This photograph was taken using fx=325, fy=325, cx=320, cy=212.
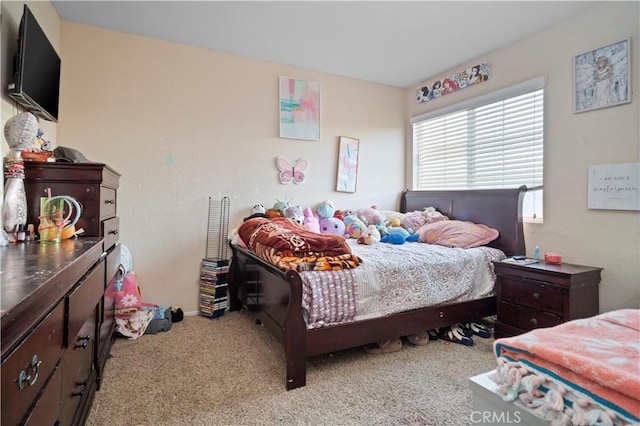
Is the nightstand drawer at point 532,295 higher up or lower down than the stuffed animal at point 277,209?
lower down

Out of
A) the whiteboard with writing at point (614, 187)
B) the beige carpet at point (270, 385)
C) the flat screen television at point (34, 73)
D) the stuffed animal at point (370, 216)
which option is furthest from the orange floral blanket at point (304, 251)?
the whiteboard with writing at point (614, 187)

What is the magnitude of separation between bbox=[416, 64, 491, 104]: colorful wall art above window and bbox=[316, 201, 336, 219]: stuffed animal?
172 cm

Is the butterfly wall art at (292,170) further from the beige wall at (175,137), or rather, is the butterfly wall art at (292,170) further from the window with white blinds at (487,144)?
the window with white blinds at (487,144)

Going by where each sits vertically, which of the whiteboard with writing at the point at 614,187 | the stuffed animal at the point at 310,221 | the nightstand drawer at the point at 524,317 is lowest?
the nightstand drawer at the point at 524,317

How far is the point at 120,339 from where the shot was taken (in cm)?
239

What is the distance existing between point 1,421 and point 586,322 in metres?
1.30

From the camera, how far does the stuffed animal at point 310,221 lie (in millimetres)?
3150

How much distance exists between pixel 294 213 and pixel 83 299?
2.04 meters

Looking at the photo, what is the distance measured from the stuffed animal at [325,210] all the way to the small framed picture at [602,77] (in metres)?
2.17

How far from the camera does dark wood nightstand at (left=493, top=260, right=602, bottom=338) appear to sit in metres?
2.10

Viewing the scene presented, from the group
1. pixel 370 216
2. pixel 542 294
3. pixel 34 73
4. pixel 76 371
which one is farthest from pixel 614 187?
pixel 34 73

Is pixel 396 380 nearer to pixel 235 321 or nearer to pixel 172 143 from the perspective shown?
pixel 235 321

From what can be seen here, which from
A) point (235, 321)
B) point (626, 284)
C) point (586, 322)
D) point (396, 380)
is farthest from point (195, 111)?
point (626, 284)

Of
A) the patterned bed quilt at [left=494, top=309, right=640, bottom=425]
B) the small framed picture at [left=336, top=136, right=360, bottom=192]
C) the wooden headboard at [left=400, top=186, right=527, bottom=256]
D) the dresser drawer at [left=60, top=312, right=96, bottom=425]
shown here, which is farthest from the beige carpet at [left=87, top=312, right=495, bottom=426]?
the small framed picture at [left=336, top=136, right=360, bottom=192]
